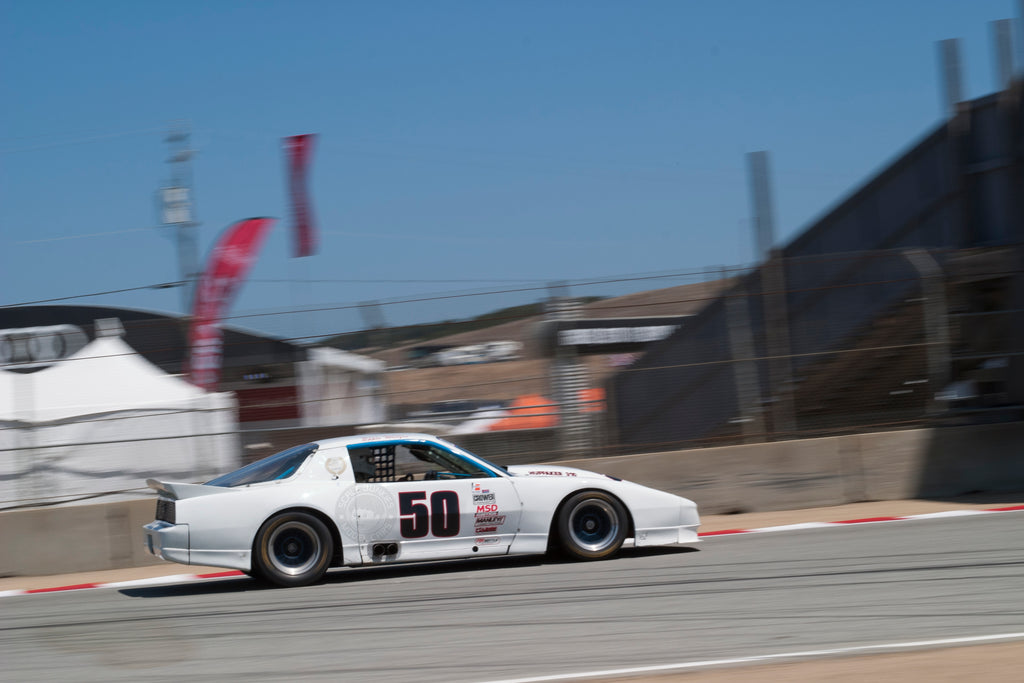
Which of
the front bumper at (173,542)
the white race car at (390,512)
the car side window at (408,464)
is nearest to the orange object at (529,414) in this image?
the white race car at (390,512)

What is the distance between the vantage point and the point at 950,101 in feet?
48.6

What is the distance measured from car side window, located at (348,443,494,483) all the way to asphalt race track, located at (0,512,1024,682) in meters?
Result: 0.83

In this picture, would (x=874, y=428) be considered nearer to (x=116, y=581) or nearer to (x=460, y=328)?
(x=460, y=328)

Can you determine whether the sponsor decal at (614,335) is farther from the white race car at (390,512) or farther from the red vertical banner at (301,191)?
the red vertical banner at (301,191)

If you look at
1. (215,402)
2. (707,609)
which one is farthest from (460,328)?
(707,609)

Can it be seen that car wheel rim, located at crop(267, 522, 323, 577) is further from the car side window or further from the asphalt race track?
the car side window

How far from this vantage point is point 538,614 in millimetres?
6246

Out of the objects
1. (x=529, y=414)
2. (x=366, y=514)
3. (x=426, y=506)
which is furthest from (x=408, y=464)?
(x=529, y=414)

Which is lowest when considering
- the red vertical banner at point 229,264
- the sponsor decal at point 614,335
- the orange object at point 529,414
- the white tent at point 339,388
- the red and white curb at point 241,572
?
the red and white curb at point 241,572

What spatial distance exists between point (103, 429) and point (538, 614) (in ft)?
23.4

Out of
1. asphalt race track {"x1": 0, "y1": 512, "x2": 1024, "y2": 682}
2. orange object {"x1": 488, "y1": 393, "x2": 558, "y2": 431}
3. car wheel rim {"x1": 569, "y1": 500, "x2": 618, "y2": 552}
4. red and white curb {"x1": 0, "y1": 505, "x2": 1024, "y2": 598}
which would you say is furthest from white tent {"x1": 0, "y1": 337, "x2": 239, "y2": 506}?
car wheel rim {"x1": 569, "y1": 500, "x2": 618, "y2": 552}

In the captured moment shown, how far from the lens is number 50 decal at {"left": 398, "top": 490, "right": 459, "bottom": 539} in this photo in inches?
320

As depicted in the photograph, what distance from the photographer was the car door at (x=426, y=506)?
8102 mm

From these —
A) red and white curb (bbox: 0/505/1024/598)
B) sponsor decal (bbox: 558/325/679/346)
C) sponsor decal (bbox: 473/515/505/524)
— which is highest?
sponsor decal (bbox: 558/325/679/346)
